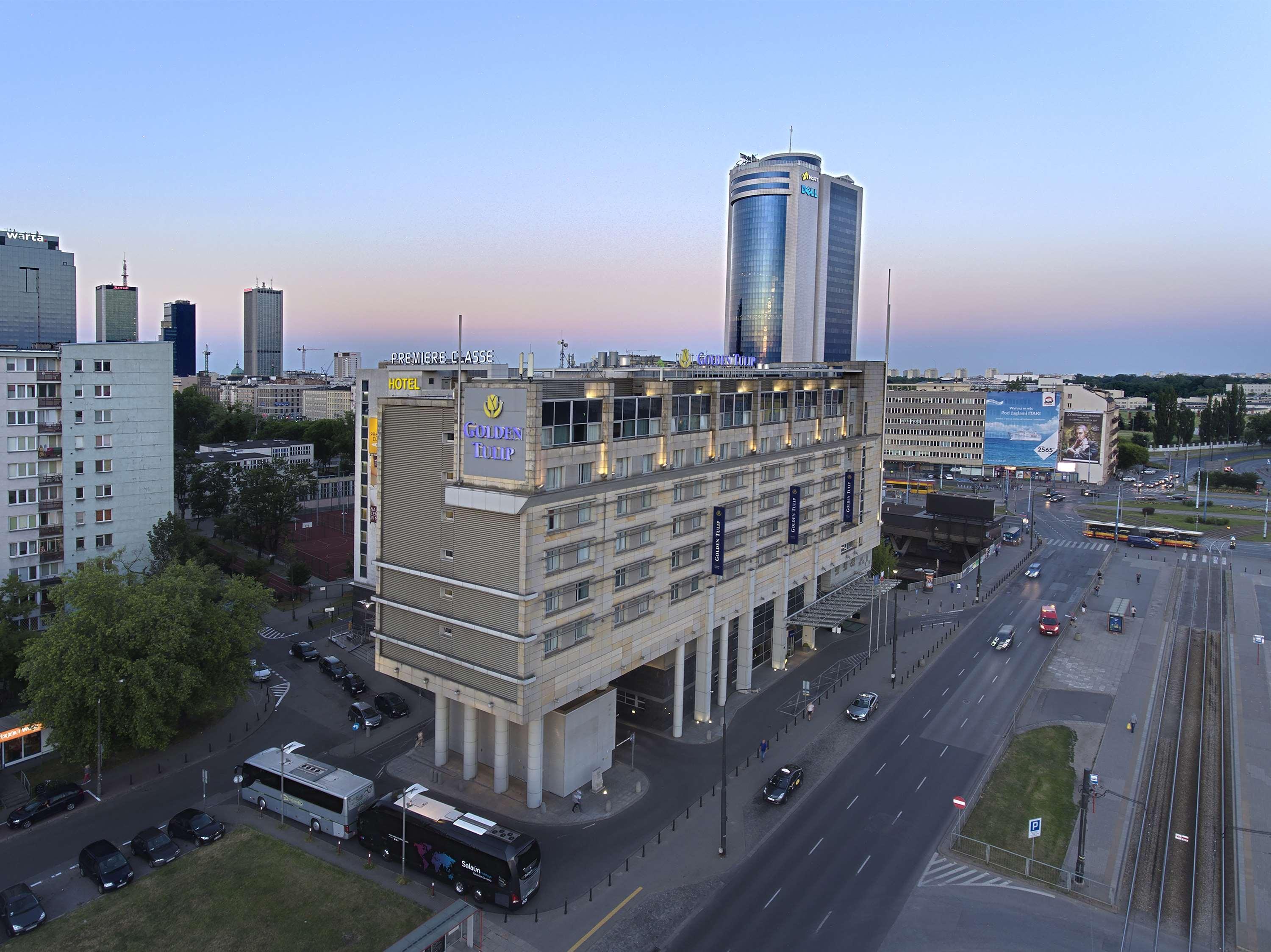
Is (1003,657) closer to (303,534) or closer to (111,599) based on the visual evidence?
(111,599)

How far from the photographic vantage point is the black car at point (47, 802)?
4681cm

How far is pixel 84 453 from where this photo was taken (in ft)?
251

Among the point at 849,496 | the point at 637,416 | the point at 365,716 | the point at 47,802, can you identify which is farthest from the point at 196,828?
the point at 849,496

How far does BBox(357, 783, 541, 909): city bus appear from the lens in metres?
40.5

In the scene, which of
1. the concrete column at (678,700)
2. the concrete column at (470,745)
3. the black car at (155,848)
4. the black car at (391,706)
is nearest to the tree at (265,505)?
the black car at (391,706)

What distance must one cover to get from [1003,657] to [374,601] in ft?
200

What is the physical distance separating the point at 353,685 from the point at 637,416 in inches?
1380

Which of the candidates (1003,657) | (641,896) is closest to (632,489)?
(641,896)

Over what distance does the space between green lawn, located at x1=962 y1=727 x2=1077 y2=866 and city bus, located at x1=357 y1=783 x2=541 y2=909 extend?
26.5 m

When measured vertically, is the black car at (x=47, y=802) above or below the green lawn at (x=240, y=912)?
above

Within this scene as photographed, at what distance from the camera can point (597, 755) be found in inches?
2143

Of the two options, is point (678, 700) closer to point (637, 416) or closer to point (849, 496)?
point (637, 416)

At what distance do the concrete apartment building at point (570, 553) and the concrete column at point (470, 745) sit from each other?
0.38 ft

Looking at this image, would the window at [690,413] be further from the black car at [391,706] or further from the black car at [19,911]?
the black car at [19,911]
